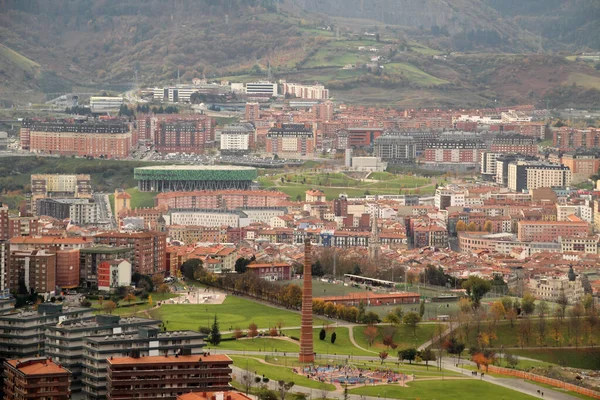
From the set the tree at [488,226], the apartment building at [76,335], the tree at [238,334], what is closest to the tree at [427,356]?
the tree at [238,334]

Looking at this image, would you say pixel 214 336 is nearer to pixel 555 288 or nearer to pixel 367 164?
pixel 555 288

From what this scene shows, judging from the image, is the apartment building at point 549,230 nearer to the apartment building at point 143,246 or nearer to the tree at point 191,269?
the tree at point 191,269

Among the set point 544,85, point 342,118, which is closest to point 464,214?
point 342,118

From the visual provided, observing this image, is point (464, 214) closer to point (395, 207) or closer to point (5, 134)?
point (395, 207)

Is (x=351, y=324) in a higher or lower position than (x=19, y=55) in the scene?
lower

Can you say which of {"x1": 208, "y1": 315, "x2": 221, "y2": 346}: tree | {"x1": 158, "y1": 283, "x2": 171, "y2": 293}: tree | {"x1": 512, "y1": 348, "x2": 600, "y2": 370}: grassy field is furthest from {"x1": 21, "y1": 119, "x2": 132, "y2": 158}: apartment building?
{"x1": 208, "y1": 315, "x2": 221, "y2": 346}: tree

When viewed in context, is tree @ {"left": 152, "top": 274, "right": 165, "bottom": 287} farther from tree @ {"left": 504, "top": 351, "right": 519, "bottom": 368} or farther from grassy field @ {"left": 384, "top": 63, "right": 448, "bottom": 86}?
grassy field @ {"left": 384, "top": 63, "right": 448, "bottom": 86}
